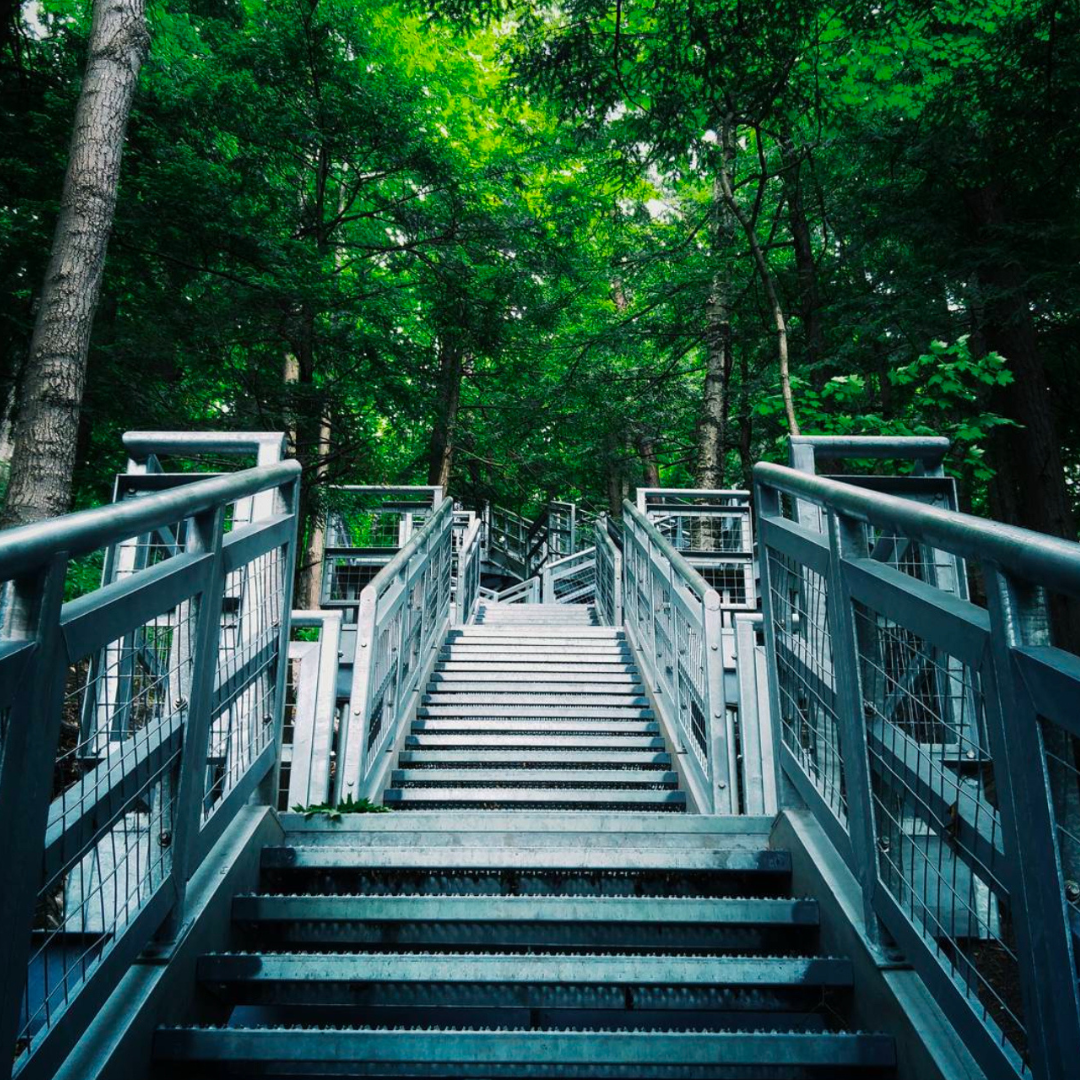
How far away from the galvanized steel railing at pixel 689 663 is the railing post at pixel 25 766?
9.71 ft

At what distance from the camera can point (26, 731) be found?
1.22m

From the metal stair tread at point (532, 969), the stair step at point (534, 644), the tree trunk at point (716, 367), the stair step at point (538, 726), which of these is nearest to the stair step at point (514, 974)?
the metal stair tread at point (532, 969)

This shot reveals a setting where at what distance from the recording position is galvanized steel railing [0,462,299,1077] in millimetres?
1231

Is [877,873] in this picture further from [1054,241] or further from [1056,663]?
[1054,241]

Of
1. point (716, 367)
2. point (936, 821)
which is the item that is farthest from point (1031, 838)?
point (716, 367)

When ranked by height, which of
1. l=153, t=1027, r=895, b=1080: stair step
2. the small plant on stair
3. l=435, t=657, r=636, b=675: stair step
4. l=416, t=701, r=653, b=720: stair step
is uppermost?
l=435, t=657, r=636, b=675: stair step

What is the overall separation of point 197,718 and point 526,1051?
1.11 meters

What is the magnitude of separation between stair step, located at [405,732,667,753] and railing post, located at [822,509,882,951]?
3.06m

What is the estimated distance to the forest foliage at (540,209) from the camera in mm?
6082

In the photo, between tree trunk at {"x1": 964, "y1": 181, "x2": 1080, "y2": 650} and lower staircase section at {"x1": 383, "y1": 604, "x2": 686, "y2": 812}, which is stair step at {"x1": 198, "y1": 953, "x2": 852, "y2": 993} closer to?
lower staircase section at {"x1": 383, "y1": 604, "x2": 686, "y2": 812}

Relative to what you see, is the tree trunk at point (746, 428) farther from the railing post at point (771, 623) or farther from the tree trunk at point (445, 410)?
the railing post at point (771, 623)

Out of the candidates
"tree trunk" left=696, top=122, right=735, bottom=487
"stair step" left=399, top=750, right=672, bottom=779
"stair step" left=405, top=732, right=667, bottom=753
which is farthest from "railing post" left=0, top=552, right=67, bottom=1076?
"tree trunk" left=696, top=122, right=735, bottom=487

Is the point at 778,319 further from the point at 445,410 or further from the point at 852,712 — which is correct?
the point at 852,712

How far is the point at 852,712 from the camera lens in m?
1.96
